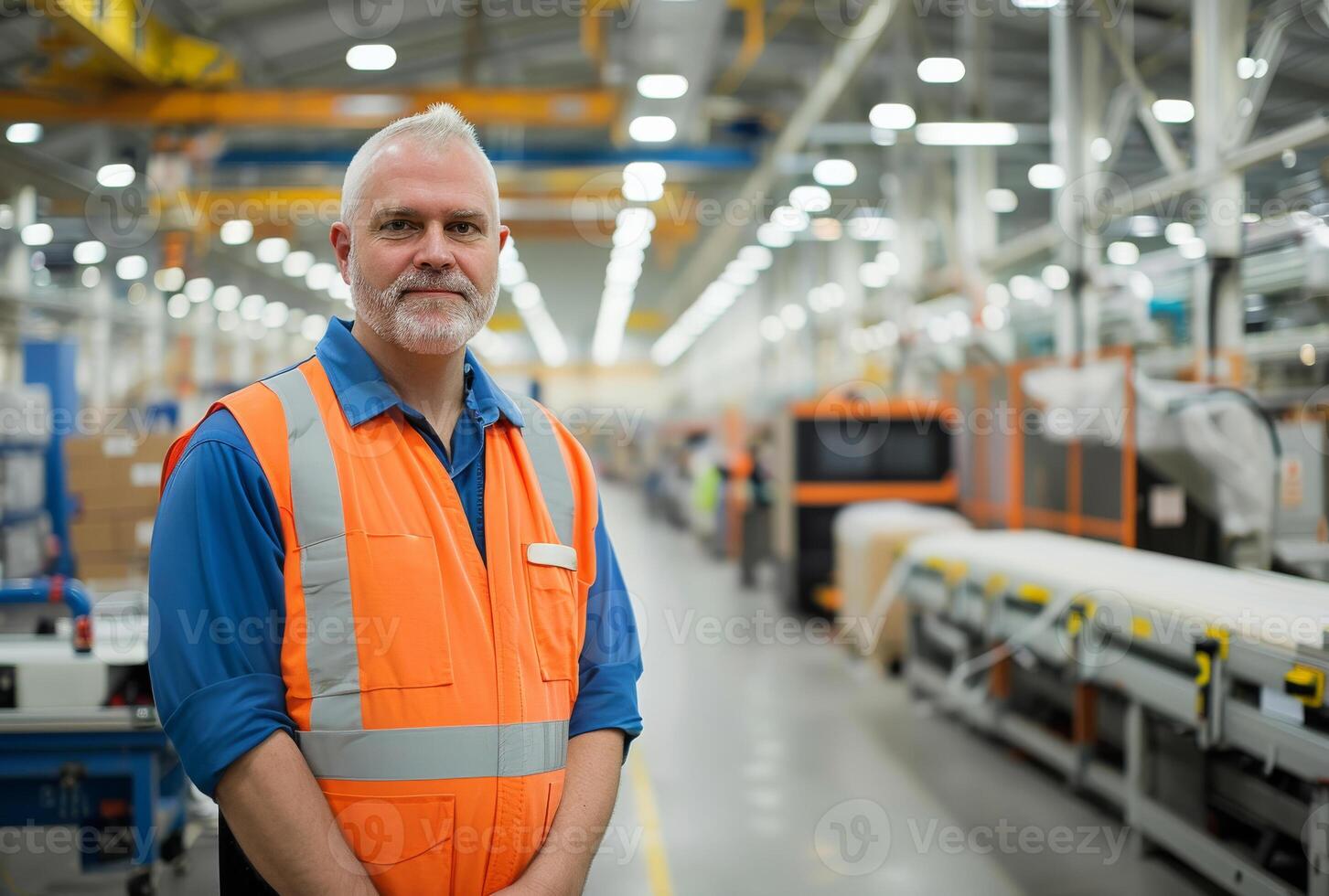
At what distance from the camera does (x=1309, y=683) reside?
8.92 ft

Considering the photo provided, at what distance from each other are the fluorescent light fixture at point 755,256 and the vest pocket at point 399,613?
13728 millimetres

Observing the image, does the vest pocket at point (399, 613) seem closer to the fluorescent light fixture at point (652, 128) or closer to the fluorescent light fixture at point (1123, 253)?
the fluorescent light fixture at point (652, 128)

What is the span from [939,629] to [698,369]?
2336 centimetres

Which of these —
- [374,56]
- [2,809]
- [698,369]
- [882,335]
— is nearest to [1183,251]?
[882,335]

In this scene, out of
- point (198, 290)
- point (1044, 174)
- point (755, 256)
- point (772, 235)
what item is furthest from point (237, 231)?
point (1044, 174)

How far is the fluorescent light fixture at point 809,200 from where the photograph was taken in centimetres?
1105

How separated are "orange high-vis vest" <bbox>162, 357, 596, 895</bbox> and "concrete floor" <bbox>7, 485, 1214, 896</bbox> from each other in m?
2.17

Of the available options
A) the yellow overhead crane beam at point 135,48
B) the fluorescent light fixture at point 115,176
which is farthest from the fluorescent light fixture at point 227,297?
the yellow overhead crane beam at point 135,48

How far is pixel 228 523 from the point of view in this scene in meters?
1.23

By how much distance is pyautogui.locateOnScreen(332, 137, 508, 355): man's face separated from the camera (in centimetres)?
138

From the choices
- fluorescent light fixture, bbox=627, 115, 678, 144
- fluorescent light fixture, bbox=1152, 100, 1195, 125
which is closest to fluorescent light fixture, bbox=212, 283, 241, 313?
fluorescent light fixture, bbox=627, 115, 678, 144

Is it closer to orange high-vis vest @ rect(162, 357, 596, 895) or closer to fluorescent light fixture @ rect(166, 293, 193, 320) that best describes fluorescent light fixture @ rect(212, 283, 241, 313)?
fluorescent light fixture @ rect(166, 293, 193, 320)

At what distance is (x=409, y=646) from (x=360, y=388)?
0.38m

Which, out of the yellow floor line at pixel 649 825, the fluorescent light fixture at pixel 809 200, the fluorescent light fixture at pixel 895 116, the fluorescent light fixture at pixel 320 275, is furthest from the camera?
the fluorescent light fixture at pixel 320 275
